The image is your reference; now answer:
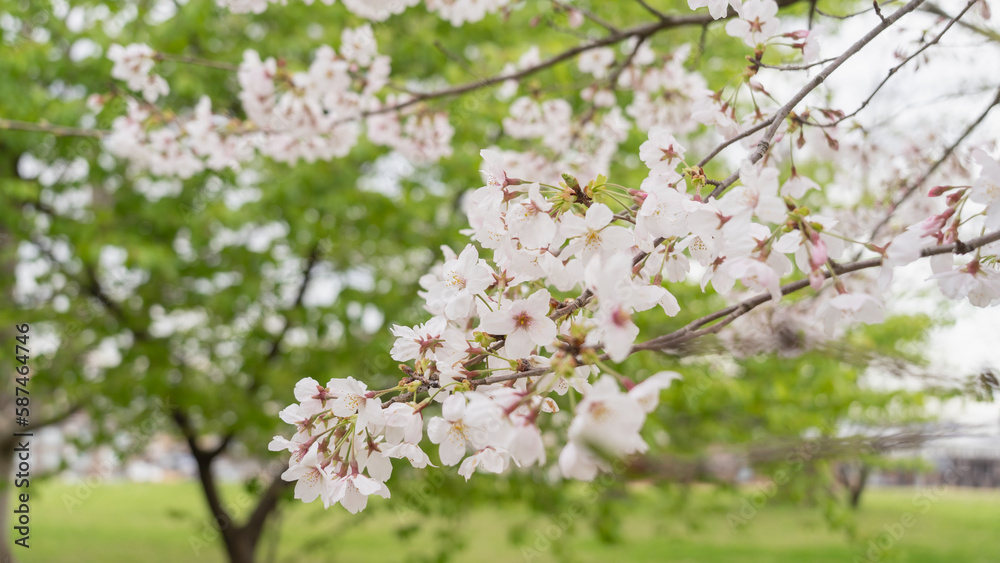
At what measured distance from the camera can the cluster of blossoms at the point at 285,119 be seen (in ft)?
8.21

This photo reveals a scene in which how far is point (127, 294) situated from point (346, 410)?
486 centimetres

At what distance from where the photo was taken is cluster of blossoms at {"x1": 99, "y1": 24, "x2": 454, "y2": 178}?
250 centimetres

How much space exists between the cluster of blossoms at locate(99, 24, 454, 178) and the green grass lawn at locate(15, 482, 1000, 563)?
2738 mm

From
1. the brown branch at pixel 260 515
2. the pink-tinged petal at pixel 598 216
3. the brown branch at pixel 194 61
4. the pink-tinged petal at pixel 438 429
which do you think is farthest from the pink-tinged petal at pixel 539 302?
the brown branch at pixel 260 515

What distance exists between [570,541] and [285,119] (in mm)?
5099

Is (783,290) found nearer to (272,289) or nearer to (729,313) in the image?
(729,313)

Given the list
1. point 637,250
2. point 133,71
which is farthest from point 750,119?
point 133,71

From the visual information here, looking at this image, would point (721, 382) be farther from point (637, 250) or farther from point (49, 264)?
point (49, 264)

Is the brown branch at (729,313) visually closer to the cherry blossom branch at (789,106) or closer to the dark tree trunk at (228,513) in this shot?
the cherry blossom branch at (789,106)

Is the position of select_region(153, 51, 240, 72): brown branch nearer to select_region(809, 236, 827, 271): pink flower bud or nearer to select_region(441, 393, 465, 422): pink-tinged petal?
select_region(441, 393, 465, 422): pink-tinged petal

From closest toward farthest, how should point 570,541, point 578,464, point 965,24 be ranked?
point 578,464
point 965,24
point 570,541

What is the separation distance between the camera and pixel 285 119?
252cm

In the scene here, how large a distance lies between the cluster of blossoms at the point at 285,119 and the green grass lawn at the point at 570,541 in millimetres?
2738

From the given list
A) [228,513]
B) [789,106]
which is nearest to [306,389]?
[789,106]
